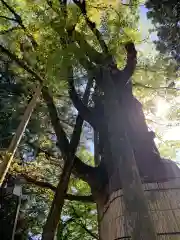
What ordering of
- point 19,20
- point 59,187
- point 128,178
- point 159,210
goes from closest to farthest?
point 128,178 → point 159,210 → point 59,187 → point 19,20

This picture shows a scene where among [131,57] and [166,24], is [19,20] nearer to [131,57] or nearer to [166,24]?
[131,57]

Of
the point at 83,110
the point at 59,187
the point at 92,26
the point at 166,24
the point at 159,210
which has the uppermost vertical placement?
the point at 92,26

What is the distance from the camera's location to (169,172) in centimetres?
281

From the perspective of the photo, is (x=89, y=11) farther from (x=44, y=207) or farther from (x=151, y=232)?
(x=44, y=207)

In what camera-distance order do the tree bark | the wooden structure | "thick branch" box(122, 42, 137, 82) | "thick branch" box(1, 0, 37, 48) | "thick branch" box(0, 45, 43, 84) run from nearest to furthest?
the tree bark → the wooden structure → "thick branch" box(122, 42, 137, 82) → "thick branch" box(0, 45, 43, 84) → "thick branch" box(1, 0, 37, 48)

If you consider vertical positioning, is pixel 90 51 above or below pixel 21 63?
below

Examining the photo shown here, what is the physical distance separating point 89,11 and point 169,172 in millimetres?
3079

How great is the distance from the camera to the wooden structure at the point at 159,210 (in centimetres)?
214

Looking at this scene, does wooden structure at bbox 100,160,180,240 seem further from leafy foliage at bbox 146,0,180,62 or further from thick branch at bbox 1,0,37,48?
thick branch at bbox 1,0,37,48

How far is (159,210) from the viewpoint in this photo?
7.54ft

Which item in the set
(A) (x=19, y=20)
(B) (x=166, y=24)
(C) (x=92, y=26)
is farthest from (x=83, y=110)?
(A) (x=19, y=20)

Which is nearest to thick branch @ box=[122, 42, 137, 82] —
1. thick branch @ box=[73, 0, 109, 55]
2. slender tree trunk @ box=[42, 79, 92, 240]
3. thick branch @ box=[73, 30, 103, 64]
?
thick branch @ box=[73, 30, 103, 64]

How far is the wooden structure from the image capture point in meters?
2.14

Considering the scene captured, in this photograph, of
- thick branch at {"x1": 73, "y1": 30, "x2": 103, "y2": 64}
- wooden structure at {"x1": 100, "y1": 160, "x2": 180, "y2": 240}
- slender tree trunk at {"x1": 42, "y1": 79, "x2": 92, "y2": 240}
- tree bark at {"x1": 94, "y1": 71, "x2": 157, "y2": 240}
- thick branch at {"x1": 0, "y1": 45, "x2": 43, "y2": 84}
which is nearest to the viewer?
tree bark at {"x1": 94, "y1": 71, "x2": 157, "y2": 240}
